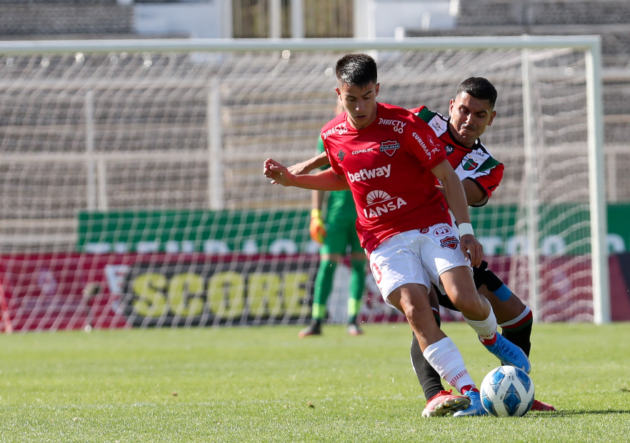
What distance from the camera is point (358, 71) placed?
403 cm

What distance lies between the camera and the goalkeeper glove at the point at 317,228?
8.37 m

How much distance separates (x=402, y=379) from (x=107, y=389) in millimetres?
1785

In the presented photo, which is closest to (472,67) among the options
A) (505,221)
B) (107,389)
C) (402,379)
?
(505,221)

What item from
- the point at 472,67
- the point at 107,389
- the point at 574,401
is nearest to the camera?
the point at 574,401

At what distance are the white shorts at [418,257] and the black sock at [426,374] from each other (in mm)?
292

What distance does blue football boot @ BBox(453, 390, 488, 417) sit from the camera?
396cm

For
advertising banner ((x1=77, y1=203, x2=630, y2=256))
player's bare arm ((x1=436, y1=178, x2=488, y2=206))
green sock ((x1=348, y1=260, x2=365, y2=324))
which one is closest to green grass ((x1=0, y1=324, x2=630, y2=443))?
green sock ((x1=348, y1=260, x2=365, y2=324))

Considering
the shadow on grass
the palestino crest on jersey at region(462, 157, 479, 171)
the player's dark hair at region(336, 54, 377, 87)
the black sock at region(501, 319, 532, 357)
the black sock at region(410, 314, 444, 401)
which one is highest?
the player's dark hair at region(336, 54, 377, 87)

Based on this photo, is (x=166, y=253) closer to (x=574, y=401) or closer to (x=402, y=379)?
(x=402, y=379)

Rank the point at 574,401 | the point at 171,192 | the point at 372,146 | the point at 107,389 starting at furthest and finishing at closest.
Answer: the point at 171,192, the point at 107,389, the point at 574,401, the point at 372,146

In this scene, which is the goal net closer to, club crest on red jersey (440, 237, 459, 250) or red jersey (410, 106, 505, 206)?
red jersey (410, 106, 505, 206)

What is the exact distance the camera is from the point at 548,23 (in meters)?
16.2

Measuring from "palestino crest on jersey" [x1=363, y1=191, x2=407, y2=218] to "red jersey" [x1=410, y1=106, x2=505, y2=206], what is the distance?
36 centimetres

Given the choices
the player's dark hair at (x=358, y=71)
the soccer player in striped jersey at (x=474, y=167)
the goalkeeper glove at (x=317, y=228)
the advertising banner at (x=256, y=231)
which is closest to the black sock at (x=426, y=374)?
the soccer player in striped jersey at (x=474, y=167)
